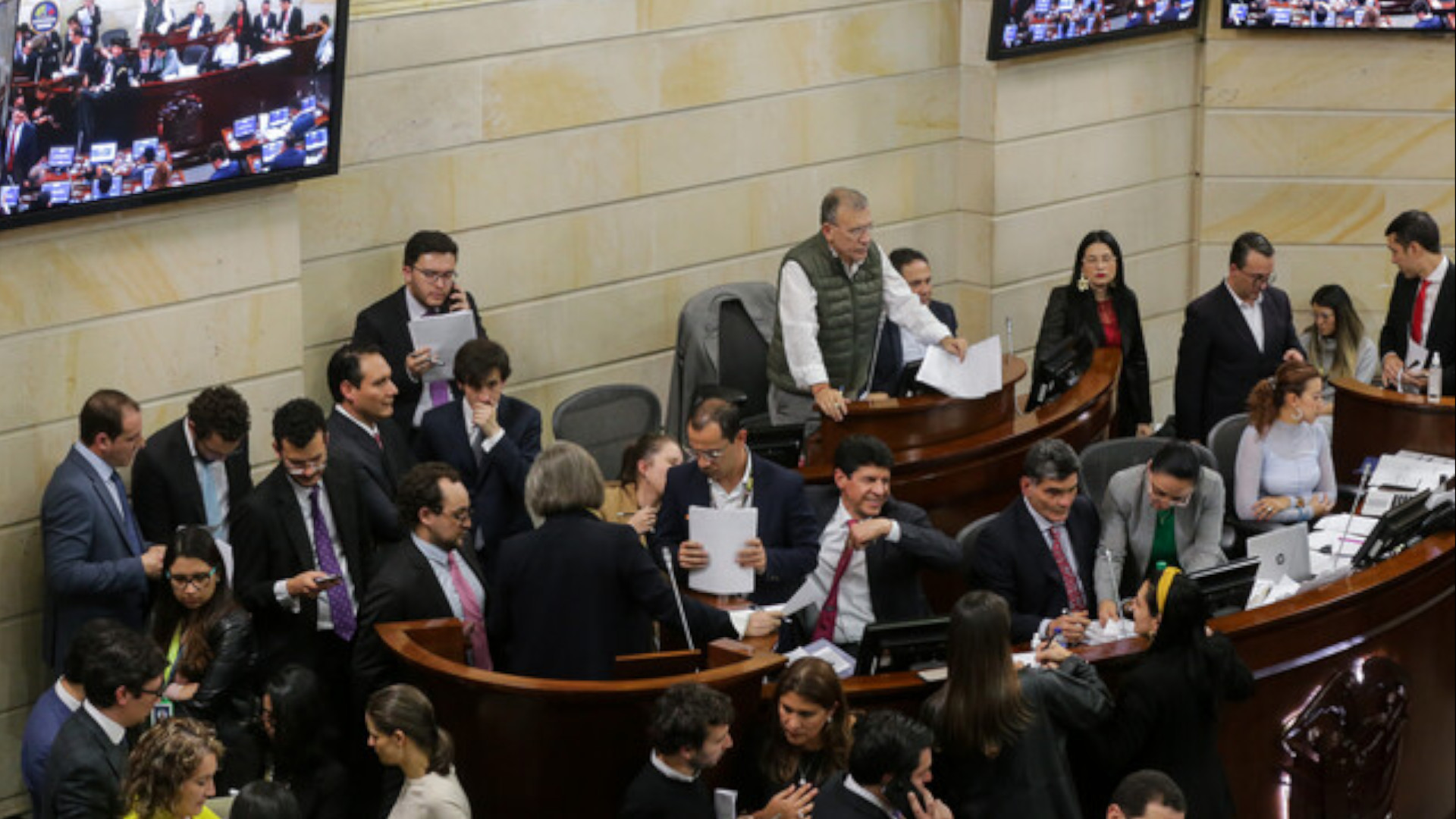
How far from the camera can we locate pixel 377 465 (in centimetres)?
872

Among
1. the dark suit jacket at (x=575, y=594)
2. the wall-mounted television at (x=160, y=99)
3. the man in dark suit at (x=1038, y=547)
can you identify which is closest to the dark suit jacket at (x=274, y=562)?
the dark suit jacket at (x=575, y=594)

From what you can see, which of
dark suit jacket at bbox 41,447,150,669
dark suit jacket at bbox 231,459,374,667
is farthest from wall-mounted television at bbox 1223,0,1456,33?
dark suit jacket at bbox 41,447,150,669

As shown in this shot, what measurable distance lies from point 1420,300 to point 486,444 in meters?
4.46

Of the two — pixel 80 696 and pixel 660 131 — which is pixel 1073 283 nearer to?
pixel 660 131

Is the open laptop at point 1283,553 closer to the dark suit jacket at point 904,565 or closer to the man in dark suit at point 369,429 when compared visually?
the dark suit jacket at point 904,565

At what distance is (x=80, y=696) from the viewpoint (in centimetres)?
720

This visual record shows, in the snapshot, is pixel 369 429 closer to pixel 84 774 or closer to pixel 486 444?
pixel 486 444

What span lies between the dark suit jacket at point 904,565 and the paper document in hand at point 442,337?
2.15 metres

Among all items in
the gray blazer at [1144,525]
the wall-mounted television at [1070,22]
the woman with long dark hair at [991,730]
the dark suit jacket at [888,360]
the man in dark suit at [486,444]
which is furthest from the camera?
the wall-mounted television at [1070,22]

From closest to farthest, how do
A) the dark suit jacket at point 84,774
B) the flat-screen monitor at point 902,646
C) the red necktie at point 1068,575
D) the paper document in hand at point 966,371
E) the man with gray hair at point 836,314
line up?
Answer: the dark suit jacket at point 84,774, the flat-screen monitor at point 902,646, the red necktie at point 1068,575, the paper document in hand at point 966,371, the man with gray hair at point 836,314

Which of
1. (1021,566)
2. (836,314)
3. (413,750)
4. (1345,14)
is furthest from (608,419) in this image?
(1345,14)

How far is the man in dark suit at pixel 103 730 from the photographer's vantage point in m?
6.92

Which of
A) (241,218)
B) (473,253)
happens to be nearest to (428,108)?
(473,253)

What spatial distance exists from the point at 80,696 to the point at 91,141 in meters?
2.27
